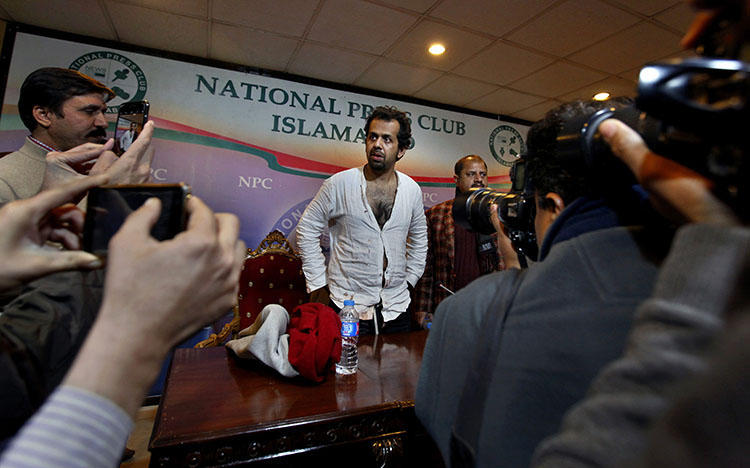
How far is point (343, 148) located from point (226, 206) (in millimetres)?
1274

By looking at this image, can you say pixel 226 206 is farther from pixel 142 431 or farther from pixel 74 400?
pixel 74 400

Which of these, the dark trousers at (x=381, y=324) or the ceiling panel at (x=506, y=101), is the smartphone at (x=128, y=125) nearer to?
the dark trousers at (x=381, y=324)

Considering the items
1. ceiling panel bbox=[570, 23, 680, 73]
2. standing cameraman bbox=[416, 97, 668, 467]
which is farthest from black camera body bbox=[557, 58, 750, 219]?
ceiling panel bbox=[570, 23, 680, 73]

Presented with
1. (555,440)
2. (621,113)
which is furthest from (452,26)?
(555,440)

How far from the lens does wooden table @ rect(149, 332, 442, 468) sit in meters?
0.90

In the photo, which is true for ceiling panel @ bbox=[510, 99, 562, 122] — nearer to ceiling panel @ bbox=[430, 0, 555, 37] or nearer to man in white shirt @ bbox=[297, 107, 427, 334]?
ceiling panel @ bbox=[430, 0, 555, 37]

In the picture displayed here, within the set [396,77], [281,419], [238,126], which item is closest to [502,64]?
[396,77]

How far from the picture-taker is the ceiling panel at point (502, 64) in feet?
9.95

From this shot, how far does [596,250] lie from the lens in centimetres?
55

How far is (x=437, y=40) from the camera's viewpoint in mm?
2898

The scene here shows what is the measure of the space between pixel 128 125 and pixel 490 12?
2389mm

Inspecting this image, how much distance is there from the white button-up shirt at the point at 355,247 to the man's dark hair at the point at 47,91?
4.34 feet

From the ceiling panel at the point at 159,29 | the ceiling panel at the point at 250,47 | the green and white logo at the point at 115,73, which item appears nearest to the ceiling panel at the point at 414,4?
the ceiling panel at the point at 250,47

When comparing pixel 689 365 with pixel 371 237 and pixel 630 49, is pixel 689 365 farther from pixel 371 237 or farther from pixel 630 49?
pixel 630 49
